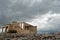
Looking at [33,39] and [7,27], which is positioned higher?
[7,27]

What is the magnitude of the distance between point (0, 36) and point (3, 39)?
185 centimetres

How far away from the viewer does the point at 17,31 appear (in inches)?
2589

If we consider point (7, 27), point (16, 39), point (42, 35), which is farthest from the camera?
point (7, 27)

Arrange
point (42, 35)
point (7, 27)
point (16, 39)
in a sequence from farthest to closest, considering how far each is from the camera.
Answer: point (7, 27), point (42, 35), point (16, 39)

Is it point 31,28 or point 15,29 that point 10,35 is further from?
point 31,28

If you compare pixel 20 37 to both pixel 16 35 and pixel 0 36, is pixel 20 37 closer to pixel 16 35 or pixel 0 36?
pixel 16 35

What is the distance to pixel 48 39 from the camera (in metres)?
63.1

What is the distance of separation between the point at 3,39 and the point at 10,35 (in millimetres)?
3011

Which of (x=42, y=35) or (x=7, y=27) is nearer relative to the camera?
(x=42, y=35)

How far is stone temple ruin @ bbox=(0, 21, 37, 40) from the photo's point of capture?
60469mm

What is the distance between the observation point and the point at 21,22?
71.4m

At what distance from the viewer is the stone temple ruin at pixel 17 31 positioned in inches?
2381

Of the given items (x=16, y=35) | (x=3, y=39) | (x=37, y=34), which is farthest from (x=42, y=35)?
(x=3, y=39)

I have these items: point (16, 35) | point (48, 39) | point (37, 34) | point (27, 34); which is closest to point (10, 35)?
point (16, 35)
